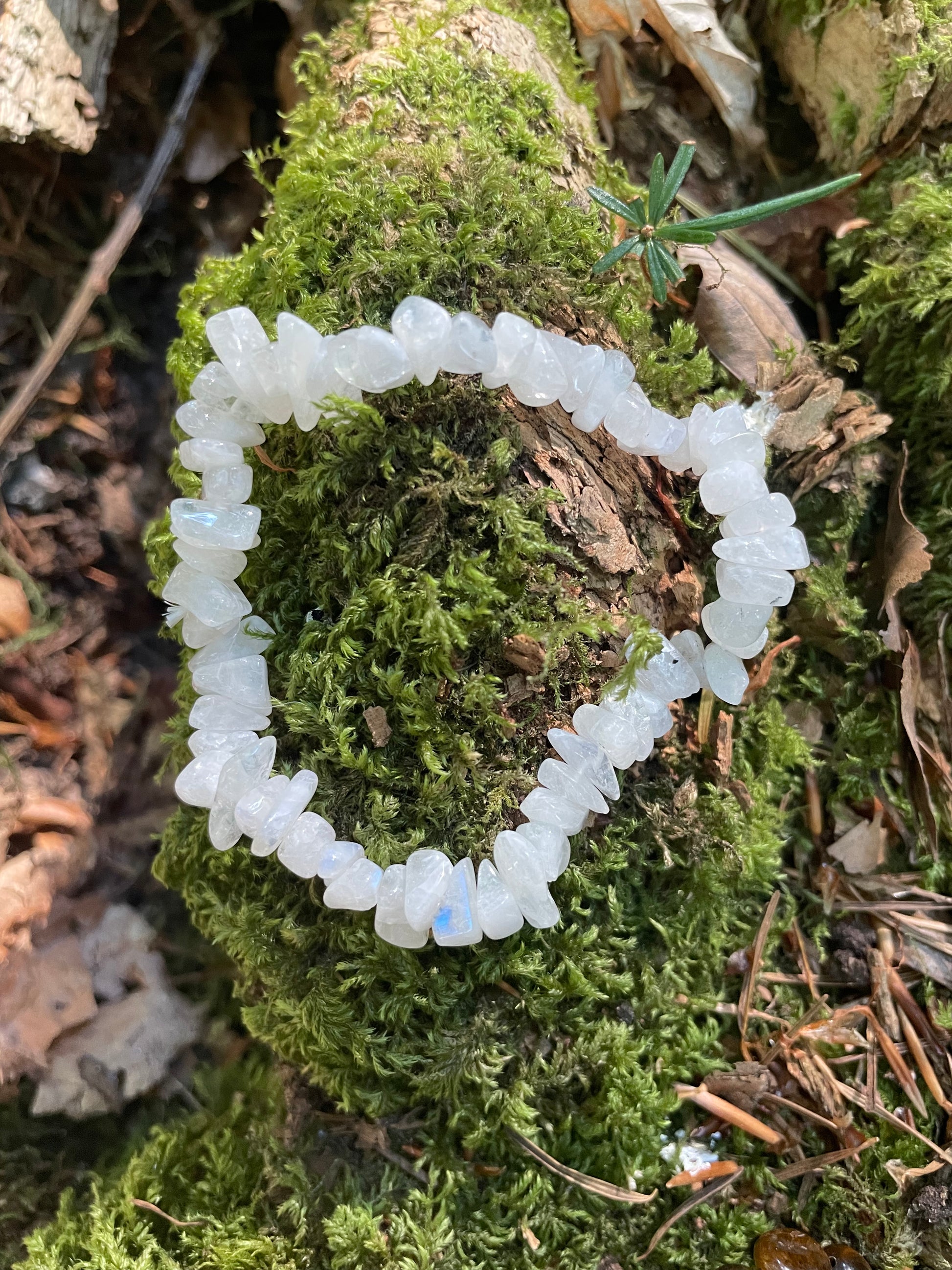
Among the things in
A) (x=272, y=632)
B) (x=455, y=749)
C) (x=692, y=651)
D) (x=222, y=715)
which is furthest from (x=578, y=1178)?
(x=272, y=632)

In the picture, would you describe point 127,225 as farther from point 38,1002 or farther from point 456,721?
point 38,1002

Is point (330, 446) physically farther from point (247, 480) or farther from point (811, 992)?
point (811, 992)

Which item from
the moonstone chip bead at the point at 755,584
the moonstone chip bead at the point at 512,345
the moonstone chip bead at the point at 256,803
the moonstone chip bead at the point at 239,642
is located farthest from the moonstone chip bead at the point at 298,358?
the moonstone chip bead at the point at 755,584

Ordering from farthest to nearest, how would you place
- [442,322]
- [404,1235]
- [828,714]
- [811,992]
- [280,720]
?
1. [828,714]
2. [811,992]
3. [280,720]
4. [404,1235]
5. [442,322]

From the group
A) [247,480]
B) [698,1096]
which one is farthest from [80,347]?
[698,1096]

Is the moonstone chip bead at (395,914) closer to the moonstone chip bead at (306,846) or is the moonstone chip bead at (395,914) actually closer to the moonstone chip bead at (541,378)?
the moonstone chip bead at (306,846)

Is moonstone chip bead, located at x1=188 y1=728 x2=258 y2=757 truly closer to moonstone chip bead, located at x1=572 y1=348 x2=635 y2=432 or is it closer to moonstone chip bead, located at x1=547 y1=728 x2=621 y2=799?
moonstone chip bead, located at x1=547 y1=728 x2=621 y2=799

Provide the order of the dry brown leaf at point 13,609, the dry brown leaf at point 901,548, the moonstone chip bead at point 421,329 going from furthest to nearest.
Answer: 1. the dry brown leaf at point 13,609
2. the dry brown leaf at point 901,548
3. the moonstone chip bead at point 421,329
